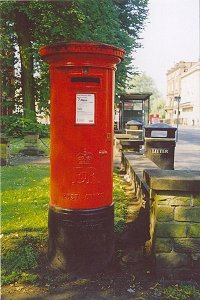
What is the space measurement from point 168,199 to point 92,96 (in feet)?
3.91

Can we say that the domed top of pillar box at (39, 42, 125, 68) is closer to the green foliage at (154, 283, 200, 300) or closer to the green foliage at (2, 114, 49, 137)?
the green foliage at (154, 283, 200, 300)

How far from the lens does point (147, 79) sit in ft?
417

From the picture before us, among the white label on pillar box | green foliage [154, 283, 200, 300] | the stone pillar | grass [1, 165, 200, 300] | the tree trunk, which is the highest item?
the tree trunk

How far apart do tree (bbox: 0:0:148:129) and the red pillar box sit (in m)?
14.5

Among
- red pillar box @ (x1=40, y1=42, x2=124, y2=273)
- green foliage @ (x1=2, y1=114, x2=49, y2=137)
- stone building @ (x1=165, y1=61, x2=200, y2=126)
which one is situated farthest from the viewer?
stone building @ (x1=165, y1=61, x2=200, y2=126)

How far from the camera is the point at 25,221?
16.2ft

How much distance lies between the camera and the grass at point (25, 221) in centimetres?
360

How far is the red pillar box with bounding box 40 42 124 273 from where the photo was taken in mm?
3449

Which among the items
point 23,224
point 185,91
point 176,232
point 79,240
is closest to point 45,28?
point 23,224

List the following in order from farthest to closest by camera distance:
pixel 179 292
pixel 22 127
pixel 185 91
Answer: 1. pixel 185 91
2. pixel 22 127
3. pixel 179 292

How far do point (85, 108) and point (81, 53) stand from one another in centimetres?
50

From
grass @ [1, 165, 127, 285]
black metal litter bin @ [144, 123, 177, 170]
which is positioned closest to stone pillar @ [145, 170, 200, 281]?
grass @ [1, 165, 127, 285]

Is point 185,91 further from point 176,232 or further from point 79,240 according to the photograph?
point 79,240

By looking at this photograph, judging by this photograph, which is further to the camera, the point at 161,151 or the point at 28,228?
the point at 161,151
